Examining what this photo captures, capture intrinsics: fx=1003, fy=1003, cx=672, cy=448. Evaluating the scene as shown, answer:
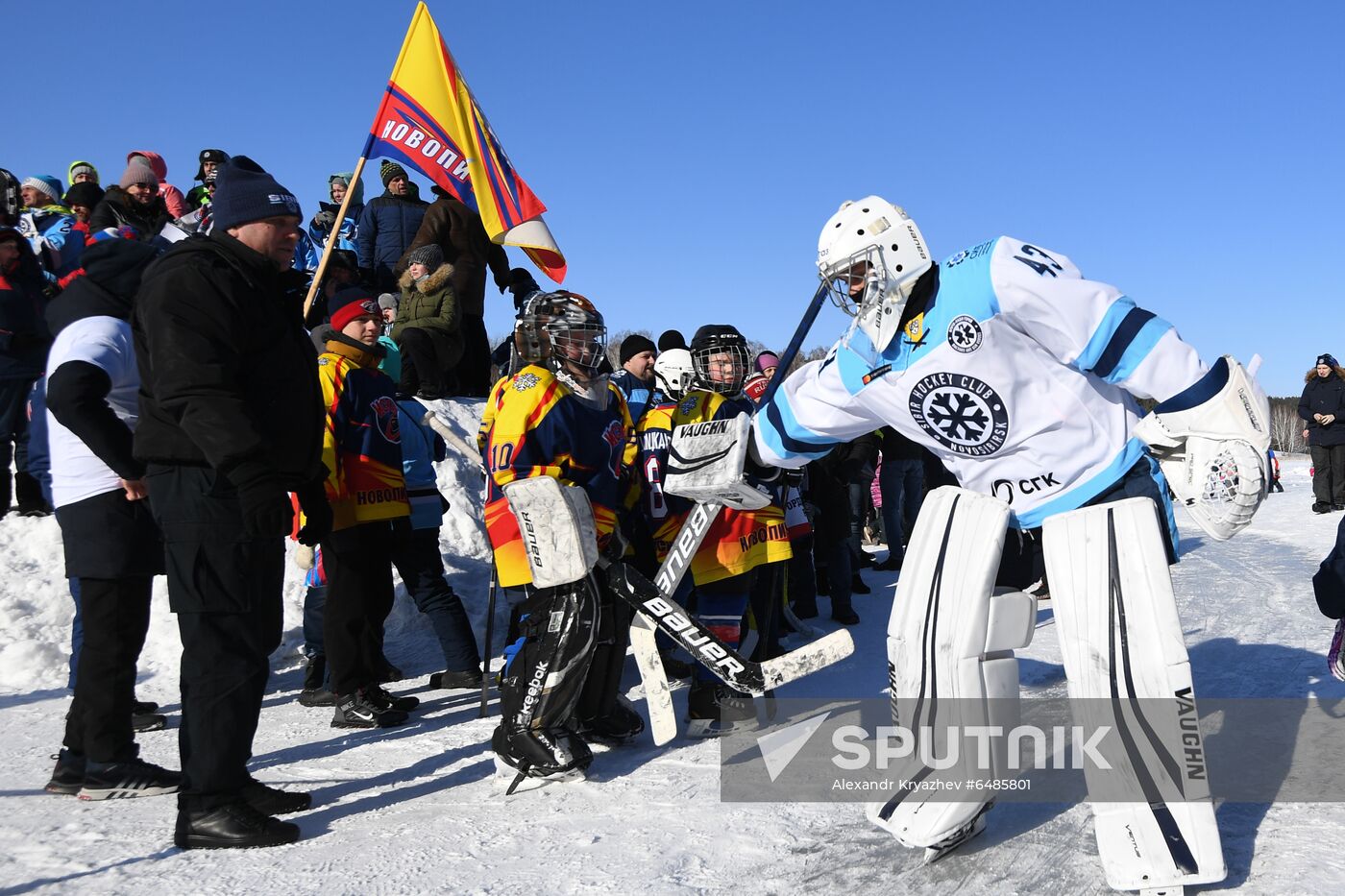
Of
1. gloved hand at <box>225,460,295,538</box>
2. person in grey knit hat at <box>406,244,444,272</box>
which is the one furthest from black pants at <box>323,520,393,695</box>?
person in grey knit hat at <box>406,244,444,272</box>

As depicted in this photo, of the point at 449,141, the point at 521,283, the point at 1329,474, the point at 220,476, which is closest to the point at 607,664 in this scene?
the point at 220,476

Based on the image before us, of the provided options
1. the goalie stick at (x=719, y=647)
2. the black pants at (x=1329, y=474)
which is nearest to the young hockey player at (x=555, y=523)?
the goalie stick at (x=719, y=647)

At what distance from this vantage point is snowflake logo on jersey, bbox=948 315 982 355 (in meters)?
2.81

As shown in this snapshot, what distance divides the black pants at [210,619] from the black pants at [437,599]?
7.00 feet

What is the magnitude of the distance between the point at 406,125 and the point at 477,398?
3270mm

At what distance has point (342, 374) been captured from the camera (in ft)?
15.6

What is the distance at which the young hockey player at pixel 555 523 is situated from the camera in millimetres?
3607

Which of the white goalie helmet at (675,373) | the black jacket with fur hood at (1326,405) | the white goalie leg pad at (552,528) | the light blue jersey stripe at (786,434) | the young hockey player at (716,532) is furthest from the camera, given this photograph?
the black jacket with fur hood at (1326,405)

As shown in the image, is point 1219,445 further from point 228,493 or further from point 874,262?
point 228,493

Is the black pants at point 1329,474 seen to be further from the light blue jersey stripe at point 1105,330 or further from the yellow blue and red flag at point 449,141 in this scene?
the light blue jersey stripe at point 1105,330

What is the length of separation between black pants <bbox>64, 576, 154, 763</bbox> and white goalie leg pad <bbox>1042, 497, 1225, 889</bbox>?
3174 millimetres

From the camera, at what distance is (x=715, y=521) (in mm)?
4492

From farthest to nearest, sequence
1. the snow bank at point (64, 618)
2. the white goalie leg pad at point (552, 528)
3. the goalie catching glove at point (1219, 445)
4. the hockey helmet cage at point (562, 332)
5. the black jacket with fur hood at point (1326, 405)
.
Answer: the black jacket with fur hood at point (1326, 405)
the snow bank at point (64, 618)
the hockey helmet cage at point (562, 332)
the white goalie leg pad at point (552, 528)
the goalie catching glove at point (1219, 445)

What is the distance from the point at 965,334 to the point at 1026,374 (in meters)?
0.21
